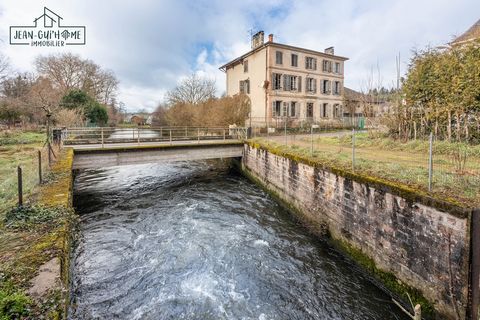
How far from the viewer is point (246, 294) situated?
551 cm

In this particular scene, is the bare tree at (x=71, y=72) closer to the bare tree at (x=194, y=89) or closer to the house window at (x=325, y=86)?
the bare tree at (x=194, y=89)

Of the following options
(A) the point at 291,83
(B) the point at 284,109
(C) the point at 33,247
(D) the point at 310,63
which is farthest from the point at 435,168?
(D) the point at 310,63

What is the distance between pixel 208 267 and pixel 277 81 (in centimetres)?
2259

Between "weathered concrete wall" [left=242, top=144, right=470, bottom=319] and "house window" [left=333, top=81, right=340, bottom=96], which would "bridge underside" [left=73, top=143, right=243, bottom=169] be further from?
"house window" [left=333, top=81, right=340, bottom=96]

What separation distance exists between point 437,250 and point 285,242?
388 centimetres

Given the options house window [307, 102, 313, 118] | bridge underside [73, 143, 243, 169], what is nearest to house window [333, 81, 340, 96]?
house window [307, 102, 313, 118]

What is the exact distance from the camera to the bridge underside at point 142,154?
1266 centimetres

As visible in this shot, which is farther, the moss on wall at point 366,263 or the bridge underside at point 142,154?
the bridge underside at point 142,154

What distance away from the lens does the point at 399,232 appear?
5543 mm

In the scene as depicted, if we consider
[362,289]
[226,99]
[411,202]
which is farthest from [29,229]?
[226,99]

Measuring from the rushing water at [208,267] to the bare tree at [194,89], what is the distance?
26.4 metres

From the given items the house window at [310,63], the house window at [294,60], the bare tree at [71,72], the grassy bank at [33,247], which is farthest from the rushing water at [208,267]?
the bare tree at [71,72]

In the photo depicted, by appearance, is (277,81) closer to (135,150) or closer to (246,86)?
(246,86)

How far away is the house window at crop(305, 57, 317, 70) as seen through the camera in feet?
91.5
